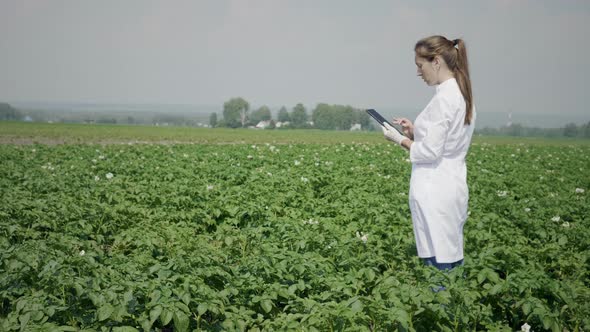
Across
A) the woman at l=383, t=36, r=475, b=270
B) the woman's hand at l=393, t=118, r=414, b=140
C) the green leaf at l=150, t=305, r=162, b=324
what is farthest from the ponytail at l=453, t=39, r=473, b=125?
the green leaf at l=150, t=305, r=162, b=324

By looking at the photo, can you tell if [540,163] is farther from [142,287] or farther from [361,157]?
[142,287]

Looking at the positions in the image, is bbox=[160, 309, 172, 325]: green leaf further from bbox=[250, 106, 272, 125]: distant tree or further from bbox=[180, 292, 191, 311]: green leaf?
bbox=[250, 106, 272, 125]: distant tree

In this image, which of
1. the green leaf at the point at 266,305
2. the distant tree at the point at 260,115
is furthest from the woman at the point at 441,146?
the distant tree at the point at 260,115

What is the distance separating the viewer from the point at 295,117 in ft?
298

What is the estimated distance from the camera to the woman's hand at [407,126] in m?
4.00

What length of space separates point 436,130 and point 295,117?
288ft

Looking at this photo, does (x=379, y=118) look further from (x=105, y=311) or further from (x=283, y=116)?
(x=283, y=116)

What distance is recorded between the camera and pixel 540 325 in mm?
3770

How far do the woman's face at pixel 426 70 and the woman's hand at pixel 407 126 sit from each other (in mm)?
415

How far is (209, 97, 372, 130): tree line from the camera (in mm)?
86625

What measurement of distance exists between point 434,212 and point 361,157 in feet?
40.3

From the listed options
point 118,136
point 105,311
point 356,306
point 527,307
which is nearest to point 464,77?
point 527,307

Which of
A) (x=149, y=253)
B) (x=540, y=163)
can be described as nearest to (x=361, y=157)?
(x=540, y=163)

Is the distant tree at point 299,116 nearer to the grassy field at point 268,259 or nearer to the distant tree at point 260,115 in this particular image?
the distant tree at point 260,115
